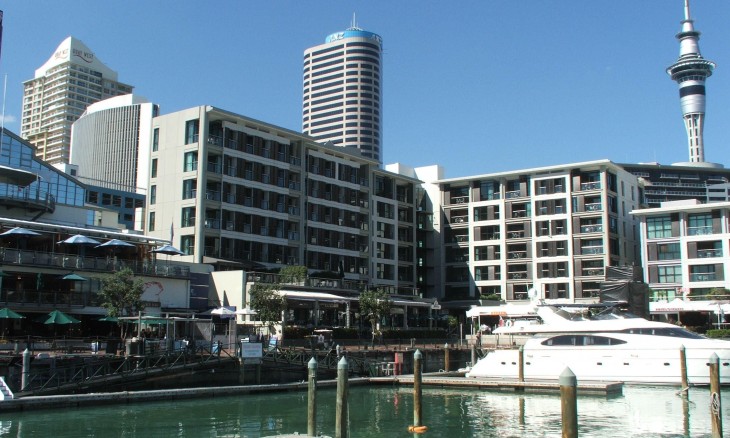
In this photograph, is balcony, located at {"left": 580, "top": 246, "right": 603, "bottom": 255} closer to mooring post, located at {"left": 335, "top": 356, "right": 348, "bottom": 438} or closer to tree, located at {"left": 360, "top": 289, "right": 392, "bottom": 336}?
tree, located at {"left": 360, "top": 289, "right": 392, "bottom": 336}

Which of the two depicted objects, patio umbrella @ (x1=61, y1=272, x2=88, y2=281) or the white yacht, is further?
patio umbrella @ (x1=61, y1=272, x2=88, y2=281)

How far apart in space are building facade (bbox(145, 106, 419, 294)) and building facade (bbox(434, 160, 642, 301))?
12.7m

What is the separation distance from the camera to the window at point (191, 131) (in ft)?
248

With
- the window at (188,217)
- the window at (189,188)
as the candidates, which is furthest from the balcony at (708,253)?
the window at (189,188)

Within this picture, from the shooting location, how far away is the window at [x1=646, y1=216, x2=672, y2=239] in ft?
287

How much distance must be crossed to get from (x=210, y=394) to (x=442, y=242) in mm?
70636

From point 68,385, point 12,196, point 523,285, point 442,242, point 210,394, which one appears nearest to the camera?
point 68,385

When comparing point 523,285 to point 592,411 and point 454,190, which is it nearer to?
point 454,190

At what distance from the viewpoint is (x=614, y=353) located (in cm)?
4297

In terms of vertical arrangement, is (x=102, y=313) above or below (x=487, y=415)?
above

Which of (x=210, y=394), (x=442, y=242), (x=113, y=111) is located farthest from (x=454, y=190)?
(x=113, y=111)

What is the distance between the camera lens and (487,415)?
33469 millimetres

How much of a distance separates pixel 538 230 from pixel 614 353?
2191 inches

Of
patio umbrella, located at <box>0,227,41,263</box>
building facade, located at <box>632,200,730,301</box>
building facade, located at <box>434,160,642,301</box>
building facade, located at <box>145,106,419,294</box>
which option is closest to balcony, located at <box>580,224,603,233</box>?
building facade, located at <box>434,160,642,301</box>
